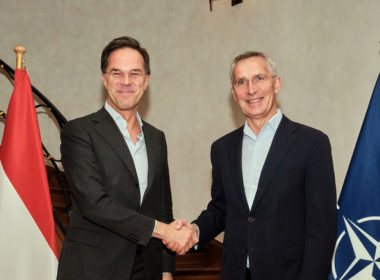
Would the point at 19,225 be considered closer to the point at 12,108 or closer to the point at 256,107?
the point at 12,108

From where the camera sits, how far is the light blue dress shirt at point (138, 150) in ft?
7.80

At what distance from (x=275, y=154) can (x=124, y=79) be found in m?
0.83

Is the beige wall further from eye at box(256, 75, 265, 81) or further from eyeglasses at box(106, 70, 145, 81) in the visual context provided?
eyeglasses at box(106, 70, 145, 81)

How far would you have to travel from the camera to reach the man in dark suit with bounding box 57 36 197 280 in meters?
2.22

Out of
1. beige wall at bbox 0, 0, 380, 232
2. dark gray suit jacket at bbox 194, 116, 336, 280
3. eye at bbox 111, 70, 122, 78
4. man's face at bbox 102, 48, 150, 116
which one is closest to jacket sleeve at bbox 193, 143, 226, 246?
dark gray suit jacket at bbox 194, 116, 336, 280

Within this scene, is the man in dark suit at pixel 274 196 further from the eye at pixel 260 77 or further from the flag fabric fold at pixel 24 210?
the flag fabric fold at pixel 24 210

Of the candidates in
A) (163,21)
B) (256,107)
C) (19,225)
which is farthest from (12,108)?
(163,21)

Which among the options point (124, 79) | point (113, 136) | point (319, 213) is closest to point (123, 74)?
point (124, 79)

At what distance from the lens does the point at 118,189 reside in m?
2.29

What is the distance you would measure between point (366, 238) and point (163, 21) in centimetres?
387

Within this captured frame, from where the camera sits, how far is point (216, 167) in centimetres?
267

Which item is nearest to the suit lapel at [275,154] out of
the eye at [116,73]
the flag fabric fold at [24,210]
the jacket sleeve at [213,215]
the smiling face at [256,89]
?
the smiling face at [256,89]

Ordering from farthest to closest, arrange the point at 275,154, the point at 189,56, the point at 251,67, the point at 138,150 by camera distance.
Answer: the point at 189,56 < the point at 251,67 < the point at 138,150 < the point at 275,154

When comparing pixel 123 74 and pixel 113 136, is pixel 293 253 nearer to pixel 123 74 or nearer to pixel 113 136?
pixel 113 136
